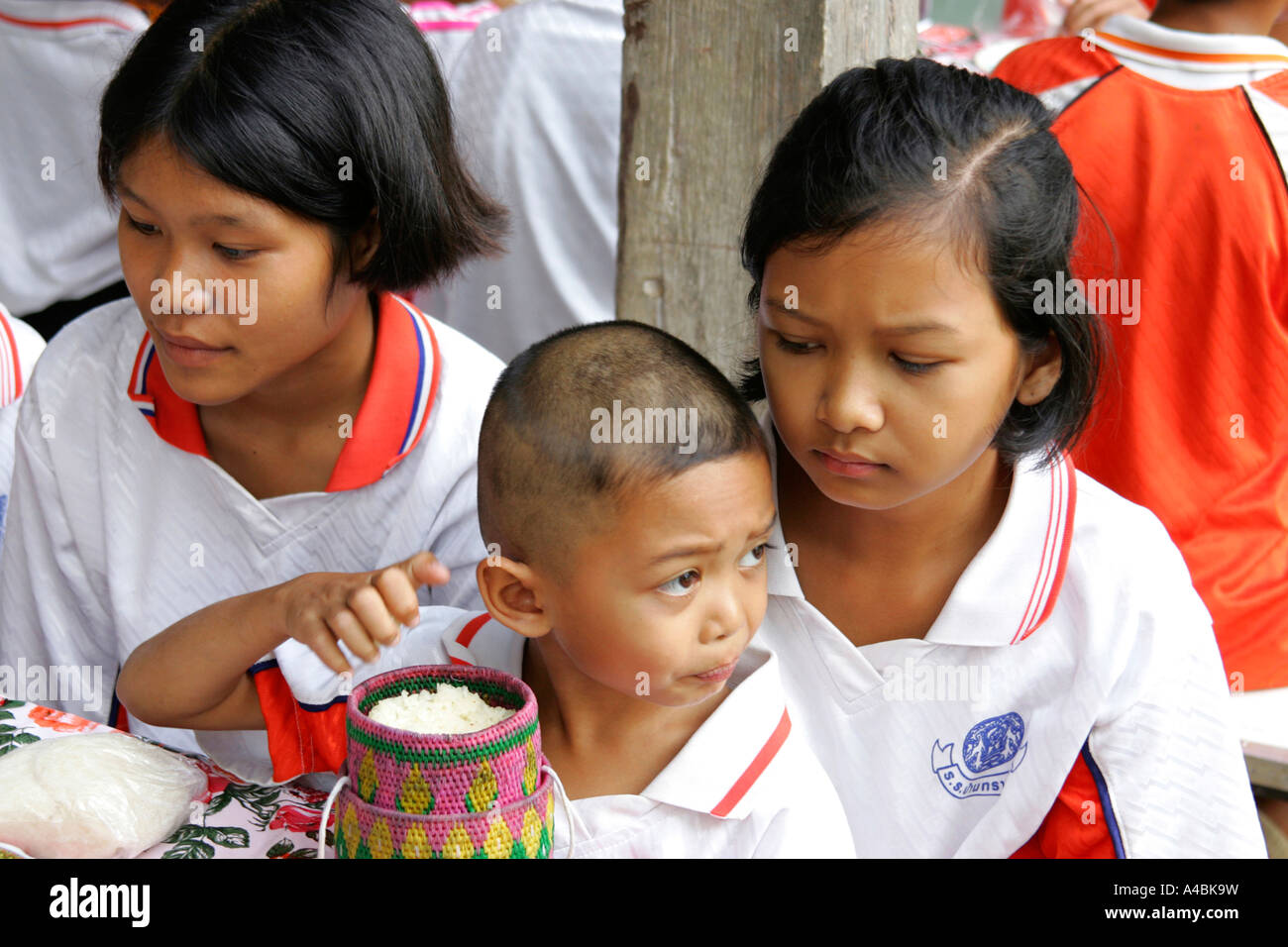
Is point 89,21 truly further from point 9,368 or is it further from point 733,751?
point 733,751

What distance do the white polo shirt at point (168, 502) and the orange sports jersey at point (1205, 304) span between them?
105cm

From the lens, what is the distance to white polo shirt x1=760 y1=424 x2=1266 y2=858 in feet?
4.98

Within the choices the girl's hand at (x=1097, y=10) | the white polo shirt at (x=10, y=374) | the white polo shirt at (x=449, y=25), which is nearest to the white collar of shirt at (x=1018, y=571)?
the white polo shirt at (x=10, y=374)

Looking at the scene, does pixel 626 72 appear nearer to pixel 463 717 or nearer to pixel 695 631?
pixel 695 631

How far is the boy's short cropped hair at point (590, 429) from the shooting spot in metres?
1.28

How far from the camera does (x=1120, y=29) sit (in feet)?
7.02

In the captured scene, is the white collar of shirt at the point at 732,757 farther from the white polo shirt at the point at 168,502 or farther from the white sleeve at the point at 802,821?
the white polo shirt at the point at 168,502

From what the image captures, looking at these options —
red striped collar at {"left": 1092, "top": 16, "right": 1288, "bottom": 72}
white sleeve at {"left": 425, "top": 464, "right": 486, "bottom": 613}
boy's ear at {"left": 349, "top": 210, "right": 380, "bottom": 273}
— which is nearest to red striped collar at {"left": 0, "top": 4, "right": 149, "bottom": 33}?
boy's ear at {"left": 349, "top": 210, "right": 380, "bottom": 273}

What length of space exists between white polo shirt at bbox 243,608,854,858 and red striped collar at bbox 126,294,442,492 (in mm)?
452

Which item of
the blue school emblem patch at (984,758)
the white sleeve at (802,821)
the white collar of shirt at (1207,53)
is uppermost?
the white collar of shirt at (1207,53)

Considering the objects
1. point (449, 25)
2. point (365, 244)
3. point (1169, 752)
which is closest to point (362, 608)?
point (365, 244)

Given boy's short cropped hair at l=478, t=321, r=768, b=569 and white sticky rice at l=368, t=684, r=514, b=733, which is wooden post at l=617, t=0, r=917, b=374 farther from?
white sticky rice at l=368, t=684, r=514, b=733

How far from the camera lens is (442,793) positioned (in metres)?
1.03
